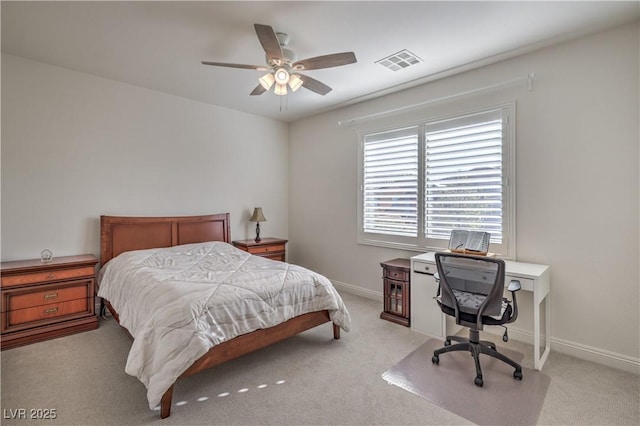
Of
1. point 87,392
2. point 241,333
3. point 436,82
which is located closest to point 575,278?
point 436,82

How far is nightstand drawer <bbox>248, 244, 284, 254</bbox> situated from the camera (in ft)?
15.5

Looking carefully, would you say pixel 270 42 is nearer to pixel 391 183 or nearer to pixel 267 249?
pixel 391 183

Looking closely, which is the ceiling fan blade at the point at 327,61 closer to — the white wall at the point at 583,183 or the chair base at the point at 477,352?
the white wall at the point at 583,183

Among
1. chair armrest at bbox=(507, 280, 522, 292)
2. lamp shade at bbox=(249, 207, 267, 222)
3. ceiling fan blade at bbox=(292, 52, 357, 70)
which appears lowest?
chair armrest at bbox=(507, 280, 522, 292)

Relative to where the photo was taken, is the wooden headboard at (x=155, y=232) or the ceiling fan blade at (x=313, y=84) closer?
the ceiling fan blade at (x=313, y=84)

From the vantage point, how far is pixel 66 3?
236cm

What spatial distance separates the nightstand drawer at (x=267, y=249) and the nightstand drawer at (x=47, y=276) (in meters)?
1.99

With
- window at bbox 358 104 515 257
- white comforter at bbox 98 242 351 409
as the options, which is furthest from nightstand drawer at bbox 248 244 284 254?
window at bbox 358 104 515 257

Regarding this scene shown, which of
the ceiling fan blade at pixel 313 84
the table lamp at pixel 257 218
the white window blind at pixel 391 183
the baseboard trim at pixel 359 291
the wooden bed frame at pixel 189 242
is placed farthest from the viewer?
the table lamp at pixel 257 218

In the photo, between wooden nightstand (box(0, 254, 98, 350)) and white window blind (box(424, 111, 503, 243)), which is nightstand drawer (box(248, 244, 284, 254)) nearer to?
wooden nightstand (box(0, 254, 98, 350))

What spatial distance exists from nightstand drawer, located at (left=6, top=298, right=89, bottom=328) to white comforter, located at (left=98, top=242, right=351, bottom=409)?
231mm

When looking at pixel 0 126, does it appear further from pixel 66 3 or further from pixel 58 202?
pixel 66 3

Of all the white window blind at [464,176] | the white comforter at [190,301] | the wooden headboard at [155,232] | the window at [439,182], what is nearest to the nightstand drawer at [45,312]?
the white comforter at [190,301]

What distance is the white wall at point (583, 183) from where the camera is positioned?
256 centimetres
